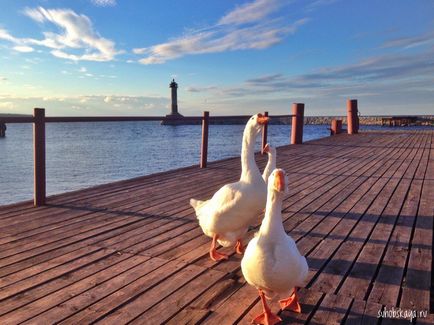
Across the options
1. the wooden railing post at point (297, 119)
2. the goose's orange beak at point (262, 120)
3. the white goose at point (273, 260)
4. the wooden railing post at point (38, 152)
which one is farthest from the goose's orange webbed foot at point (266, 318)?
the wooden railing post at point (297, 119)

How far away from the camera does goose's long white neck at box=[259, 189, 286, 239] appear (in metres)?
2.65

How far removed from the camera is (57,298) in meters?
2.88

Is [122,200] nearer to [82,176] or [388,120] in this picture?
[82,176]

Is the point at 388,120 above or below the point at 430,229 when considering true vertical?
above

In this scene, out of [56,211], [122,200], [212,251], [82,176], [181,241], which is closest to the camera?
[212,251]

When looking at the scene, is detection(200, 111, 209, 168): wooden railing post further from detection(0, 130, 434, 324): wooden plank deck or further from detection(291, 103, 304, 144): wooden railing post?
detection(291, 103, 304, 144): wooden railing post

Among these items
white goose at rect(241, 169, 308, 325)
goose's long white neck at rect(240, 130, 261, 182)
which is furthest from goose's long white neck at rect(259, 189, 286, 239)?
goose's long white neck at rect(240, 130, 261, 182)

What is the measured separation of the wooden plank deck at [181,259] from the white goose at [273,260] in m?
0.24

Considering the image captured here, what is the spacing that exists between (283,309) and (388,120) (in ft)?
225

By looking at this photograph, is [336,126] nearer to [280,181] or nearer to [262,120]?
[262,120]

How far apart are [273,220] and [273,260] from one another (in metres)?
0.29

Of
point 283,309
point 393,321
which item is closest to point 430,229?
point 393,321

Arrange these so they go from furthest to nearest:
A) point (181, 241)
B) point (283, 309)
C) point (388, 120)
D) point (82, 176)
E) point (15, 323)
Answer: point (388, 120), point (82, 176), point (181, 241), point (283, 309), point (15, 323)

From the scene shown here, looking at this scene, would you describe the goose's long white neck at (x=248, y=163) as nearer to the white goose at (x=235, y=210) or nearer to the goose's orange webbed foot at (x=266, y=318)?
the white goose at (x=235, y=210)
